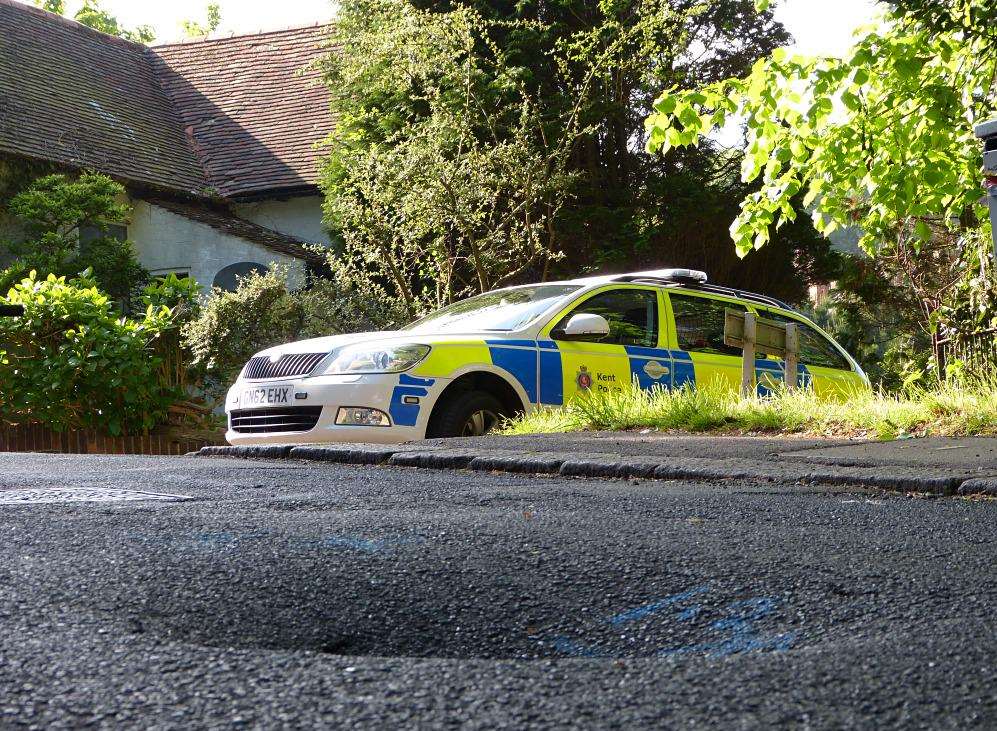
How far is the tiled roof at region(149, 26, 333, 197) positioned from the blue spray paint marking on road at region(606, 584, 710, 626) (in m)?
20.1

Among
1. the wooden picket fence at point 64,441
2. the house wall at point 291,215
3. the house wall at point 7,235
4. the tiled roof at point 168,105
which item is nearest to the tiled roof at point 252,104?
the tiled roof at point 168,105

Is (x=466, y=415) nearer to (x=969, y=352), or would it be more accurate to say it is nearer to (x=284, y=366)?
(x=284, y=366)

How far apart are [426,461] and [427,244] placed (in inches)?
398

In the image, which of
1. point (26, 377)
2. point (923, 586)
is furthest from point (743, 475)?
point (26, 377)

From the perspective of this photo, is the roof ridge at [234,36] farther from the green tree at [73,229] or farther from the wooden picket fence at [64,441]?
the wooden picket fence at [64,441]

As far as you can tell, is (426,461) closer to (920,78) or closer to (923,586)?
(923,586)

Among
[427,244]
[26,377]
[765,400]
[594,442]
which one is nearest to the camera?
[594,442]

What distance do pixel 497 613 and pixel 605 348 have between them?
7043 millimetres

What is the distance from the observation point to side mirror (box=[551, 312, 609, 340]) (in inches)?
374

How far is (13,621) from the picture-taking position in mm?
3041

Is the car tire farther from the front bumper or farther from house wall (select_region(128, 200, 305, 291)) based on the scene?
house wall (select_region(128, 200, 305, 291))

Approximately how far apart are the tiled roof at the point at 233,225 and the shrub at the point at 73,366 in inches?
279

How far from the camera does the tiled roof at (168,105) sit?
22062mm

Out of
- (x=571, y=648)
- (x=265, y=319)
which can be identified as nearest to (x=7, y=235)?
(x=265, y=319)
